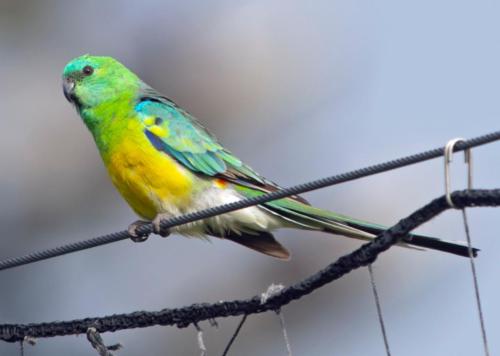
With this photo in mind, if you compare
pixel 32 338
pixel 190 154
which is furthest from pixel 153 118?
pixel 32 338

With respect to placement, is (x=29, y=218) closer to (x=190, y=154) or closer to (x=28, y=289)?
(x=28, y=289)

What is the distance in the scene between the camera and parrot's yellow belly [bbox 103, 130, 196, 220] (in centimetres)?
690

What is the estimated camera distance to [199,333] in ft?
16.3

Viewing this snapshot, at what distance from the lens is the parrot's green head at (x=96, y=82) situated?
775cm

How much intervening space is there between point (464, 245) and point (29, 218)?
8.56 meters

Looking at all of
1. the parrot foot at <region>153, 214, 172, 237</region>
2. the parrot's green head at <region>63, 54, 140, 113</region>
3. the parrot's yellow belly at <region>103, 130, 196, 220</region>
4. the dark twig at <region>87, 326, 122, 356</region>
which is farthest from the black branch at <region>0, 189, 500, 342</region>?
the parrot's green head at <region>63, 54, 140, 113</region>

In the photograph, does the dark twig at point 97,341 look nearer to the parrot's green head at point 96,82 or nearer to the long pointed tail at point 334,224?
the long pointed tail at point 334,224

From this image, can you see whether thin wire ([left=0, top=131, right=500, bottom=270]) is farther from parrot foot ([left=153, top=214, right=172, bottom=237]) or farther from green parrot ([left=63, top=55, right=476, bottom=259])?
green parrot ([left=63, top=55, right=476, bottom=259])

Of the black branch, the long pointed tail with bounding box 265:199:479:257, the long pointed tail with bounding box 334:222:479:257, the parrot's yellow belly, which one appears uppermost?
the parrot's yellow belly

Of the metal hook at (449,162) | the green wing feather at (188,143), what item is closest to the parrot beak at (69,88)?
the green wing feather at (188,143)

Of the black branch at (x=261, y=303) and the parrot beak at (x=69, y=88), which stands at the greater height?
the parrot beak at (x=69, y=88)

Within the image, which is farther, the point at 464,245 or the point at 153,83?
the point at 153,83

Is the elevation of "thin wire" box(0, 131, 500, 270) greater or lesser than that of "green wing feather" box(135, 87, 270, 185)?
lesser

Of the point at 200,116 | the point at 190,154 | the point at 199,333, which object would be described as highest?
the point at 200,116
